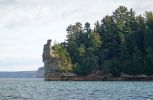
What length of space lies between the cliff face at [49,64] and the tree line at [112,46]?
229 cm

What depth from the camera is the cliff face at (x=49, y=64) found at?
503 ft

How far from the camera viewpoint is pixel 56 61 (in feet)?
508

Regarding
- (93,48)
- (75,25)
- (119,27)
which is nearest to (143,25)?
(119,27)

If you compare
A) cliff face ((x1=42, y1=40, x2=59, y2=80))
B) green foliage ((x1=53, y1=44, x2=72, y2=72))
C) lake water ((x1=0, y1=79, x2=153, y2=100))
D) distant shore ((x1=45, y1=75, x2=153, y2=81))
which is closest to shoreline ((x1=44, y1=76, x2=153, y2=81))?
distant shore ((x1=45, y1=75, x2=153, y2=81))

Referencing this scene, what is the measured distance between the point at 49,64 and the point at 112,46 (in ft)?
75.0

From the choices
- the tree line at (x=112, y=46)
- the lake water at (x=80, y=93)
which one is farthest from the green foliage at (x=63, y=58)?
the lake water at (x=80, y=93)

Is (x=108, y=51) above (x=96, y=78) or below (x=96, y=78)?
above

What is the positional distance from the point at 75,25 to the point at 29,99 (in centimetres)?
11853

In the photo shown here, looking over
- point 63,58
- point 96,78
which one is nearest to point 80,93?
point 96,78

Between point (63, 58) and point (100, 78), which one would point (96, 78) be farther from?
point (63, 58)

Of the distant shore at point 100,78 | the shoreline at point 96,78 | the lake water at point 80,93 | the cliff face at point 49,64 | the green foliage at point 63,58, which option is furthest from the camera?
the cliff face at point 49,64

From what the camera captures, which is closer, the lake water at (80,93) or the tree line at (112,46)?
the lake water at (80,93)

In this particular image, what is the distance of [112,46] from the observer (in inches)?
6083

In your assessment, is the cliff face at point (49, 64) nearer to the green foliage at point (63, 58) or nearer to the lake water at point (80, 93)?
the green foliage at point (63, 58)
